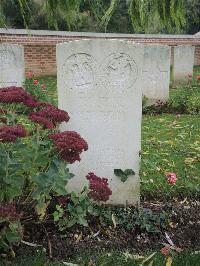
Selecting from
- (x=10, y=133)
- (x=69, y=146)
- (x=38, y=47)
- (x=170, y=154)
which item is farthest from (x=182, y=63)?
(x=10, y=133)

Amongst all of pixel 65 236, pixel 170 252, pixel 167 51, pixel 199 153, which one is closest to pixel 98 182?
pixel 65 236

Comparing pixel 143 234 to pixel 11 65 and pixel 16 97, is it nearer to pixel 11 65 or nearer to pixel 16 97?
pixel 16 97

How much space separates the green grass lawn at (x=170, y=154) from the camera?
4.42 metres

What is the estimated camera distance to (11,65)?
8.52 meters

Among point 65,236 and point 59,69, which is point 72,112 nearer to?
point 59,69

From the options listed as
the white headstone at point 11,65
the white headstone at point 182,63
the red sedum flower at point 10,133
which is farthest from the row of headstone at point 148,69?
the red sedum flower at point 10,133

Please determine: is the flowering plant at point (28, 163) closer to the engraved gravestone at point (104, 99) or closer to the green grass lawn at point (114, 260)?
the green grass lawn at point (114, 260)

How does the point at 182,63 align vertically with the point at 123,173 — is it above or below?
above

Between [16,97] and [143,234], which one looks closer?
[16,97]

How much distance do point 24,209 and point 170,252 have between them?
1216mm

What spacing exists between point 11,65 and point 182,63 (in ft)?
19.7

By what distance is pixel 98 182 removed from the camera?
10.6 feet

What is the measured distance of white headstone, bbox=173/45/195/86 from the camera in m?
12.3

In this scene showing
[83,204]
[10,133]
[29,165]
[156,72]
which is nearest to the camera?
[10,133]
